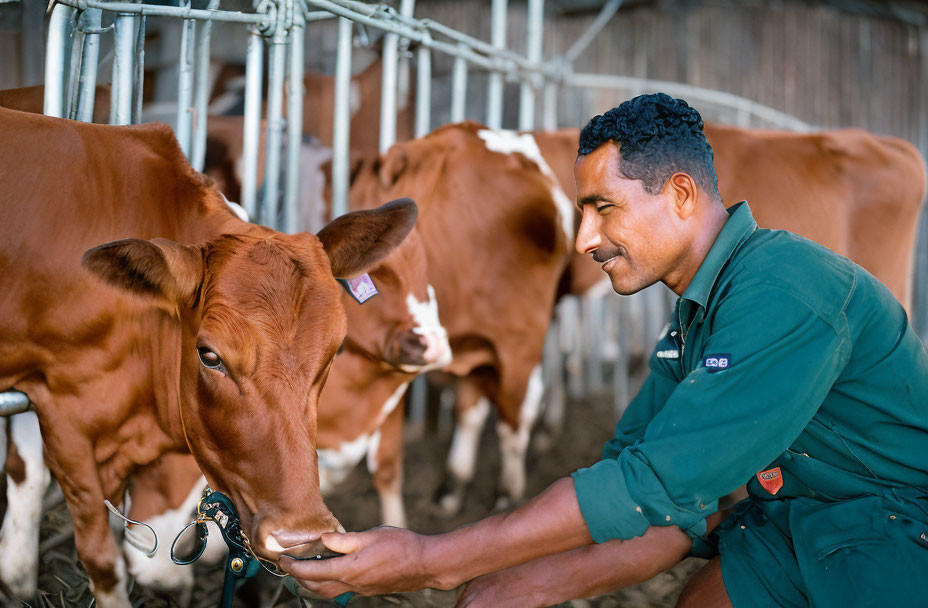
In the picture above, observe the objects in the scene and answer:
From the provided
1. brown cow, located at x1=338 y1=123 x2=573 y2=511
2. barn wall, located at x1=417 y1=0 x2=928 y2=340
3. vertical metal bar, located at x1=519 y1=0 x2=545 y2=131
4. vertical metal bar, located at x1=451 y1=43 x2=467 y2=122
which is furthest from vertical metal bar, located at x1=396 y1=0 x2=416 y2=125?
barn wall, located at x1=417 y1=0 x2=928 y2=340

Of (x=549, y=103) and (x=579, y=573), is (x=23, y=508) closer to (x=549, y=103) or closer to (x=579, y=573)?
(x=579, y=573)

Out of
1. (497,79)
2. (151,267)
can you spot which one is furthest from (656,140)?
(497,79)

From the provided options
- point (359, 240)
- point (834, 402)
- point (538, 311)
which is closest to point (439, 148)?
point (538, 311)

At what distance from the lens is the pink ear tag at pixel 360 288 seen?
272 centimetres

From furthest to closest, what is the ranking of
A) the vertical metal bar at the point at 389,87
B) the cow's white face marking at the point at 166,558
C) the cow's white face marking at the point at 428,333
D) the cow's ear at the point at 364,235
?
1. the vertical metal bar at the point at 389,87
2. the cow's white face marking at the point at 428,333
3. the cow's white face marking at the point at 166,558
4. the cow's ear at the point at 364,235

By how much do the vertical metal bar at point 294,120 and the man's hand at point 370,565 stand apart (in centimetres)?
191

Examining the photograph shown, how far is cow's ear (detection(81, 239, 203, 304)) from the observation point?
1.86 m

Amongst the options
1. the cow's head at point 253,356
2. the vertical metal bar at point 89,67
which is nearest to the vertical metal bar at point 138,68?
the vertical metal bar at point 89,67

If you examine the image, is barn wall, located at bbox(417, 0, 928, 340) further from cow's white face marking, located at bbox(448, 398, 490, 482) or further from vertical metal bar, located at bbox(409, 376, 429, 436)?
cow's white face marking, located at bbox(448, 398, 490, 482)

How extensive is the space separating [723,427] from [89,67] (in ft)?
8.12

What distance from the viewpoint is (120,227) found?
7.70 feet

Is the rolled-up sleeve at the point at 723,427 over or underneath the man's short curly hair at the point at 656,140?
underneath

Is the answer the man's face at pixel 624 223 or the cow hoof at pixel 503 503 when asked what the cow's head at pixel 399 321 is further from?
the man's face at pixel 624 223

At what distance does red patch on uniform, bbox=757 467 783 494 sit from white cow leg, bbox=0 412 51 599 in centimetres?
242
